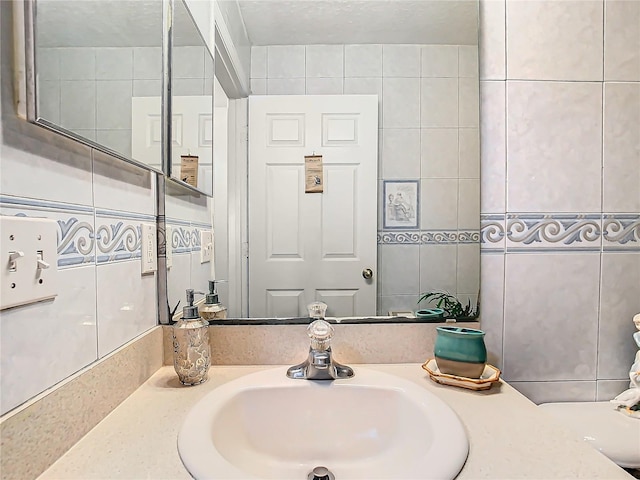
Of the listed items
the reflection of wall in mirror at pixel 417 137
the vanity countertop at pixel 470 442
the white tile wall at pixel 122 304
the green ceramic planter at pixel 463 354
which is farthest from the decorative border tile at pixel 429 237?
the white tile wall at pixel 122 304

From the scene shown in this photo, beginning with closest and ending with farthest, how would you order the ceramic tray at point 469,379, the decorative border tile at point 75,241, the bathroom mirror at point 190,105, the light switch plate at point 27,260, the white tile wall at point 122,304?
the light switch plate at point 27,260, the decorative border tile at point 75,241, the white tile wall at point 122,304, the ceramic tray at point 469,379, the bathroom mirror at point 190,105

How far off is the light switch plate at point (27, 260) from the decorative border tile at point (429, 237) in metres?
0.67

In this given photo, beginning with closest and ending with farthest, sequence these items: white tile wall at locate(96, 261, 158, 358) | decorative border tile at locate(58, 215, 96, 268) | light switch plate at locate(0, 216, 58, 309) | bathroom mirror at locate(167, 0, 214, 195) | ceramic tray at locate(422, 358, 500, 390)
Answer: light switch plate at locate(0, 216, 58, 309), decorative border tile at locate(58, 215, 96, 268), white tile wall at locate(96, 261, 158, 358), ceramic tray at locate(422, 358, 500, 390), bathroom mirror at locate(167, 0, 214, 195)

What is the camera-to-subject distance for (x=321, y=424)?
0.75 meters

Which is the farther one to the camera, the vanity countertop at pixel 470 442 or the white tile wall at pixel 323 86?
the white tile wall at pixel 323 86

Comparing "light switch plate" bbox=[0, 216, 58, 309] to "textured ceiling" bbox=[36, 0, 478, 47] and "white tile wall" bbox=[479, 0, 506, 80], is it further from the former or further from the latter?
"white tile wall" bbox=[479, 0, 506, 80]

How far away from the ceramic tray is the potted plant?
0.45 feet

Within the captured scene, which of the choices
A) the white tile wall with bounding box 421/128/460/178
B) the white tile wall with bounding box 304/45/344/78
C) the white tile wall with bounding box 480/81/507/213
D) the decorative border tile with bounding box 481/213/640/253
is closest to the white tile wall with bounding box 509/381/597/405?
the decorative border tile with bounding box 481/213/640/253

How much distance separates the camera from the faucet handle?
789 mm

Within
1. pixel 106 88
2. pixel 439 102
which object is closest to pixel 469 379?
pixel 439 102

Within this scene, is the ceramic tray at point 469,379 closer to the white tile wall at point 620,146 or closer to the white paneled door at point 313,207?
the white paneled door at point 313,207

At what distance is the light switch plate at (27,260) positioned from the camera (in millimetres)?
434

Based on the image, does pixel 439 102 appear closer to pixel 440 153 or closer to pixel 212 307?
pixel 440 153

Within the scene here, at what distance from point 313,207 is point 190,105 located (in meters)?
0.39
